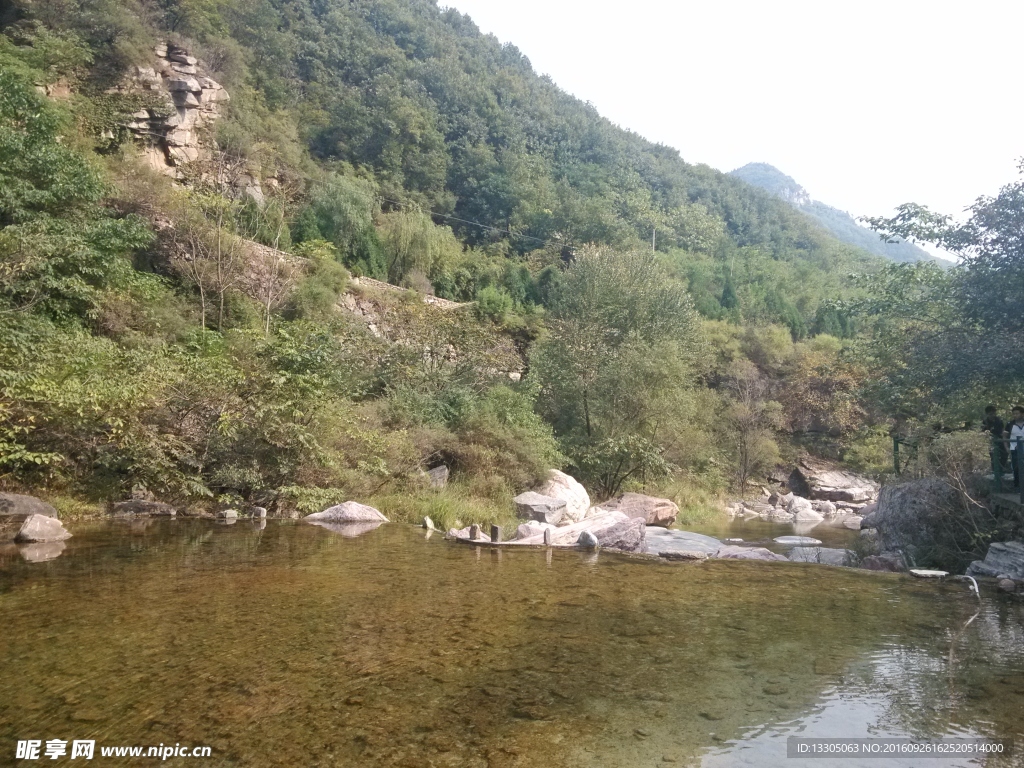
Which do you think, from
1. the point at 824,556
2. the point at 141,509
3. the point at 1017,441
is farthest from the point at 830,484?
the point at 141,509

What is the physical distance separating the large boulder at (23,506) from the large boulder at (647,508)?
14052mm

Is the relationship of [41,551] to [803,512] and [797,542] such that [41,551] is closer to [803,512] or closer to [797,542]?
[797,542]

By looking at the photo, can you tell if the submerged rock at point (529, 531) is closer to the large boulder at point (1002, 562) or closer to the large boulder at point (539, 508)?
the large boulder at point (539, 508)

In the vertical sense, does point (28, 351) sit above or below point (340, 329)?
below

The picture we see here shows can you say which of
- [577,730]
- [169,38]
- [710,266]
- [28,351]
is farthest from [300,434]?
[710,266]

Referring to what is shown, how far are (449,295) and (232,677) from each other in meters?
32.0

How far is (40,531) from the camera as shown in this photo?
10469 millimetres

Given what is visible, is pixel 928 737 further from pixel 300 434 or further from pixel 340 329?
pixel 340 329

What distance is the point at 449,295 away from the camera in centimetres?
3625

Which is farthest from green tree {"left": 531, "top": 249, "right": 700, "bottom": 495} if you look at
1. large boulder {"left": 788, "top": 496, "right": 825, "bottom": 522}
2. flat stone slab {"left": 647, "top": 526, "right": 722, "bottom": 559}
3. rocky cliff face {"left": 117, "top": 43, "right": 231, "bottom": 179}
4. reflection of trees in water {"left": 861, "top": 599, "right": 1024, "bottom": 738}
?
rocky cliff face {"left": 117, "top": 43, "right": 231, "bottom": 179}

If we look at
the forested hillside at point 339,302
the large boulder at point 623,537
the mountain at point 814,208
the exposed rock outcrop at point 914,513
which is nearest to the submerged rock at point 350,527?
the forested hillside at point 339,302

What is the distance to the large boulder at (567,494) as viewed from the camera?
17.8m

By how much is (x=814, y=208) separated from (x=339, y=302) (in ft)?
429

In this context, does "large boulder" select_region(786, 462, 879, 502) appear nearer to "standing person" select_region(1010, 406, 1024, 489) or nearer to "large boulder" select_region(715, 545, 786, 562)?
"standing person" select_region(1010, 406, 1024, 489)
